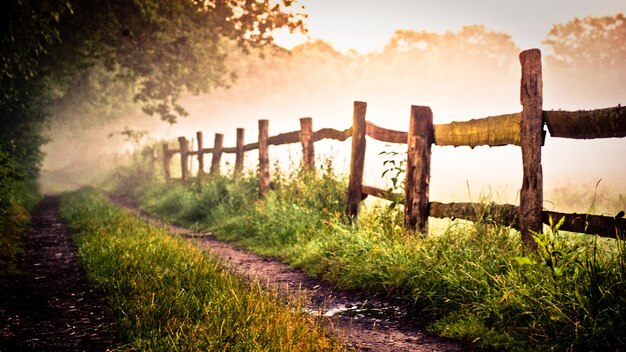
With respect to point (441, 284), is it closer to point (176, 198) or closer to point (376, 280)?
point (376, 280)

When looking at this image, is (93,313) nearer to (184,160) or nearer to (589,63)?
(184,160)

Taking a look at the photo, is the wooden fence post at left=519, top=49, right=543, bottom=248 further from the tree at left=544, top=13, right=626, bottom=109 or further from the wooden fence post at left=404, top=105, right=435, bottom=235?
the tree at left=544, top=13, right=626, bottom=109

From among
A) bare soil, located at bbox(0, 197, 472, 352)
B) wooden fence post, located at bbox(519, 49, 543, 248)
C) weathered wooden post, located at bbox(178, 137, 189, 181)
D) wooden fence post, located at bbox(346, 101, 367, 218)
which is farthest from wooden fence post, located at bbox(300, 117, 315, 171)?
weathered wooden post, located at bbox(178, 137, 189, 181)

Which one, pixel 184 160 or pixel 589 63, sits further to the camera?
pixel 589 63

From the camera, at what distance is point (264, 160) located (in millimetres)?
11297

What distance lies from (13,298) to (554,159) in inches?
922

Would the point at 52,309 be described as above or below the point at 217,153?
below

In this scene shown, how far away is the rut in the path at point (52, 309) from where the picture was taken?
368 cm

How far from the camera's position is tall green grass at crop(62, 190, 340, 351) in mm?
3232

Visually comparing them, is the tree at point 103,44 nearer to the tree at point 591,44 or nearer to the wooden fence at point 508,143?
the wooden fence at point 508,143

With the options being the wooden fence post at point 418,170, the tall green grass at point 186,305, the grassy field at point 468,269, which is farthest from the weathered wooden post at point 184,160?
the wooden fence post at point 418,170

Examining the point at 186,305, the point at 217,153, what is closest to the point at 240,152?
the point at 217,153

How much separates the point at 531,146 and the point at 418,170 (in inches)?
66.9

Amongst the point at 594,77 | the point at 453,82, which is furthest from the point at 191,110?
the point at 594,77
